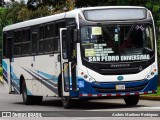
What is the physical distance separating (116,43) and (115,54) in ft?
1.08

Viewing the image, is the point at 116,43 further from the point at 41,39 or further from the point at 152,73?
the point at 41,39

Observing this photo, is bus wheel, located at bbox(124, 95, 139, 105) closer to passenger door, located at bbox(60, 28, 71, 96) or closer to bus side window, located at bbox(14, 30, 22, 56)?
passenger door, located at bbox(60, 28, 71, 96)

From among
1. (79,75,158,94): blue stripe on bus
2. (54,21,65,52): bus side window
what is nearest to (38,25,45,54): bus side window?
(54,21,65,52): bus side window

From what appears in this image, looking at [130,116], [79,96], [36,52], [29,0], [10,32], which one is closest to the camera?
[130,116]

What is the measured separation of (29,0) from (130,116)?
905 inches

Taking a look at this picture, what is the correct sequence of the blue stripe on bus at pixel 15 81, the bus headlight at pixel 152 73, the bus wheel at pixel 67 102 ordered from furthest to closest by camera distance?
the blue stripe on bus at pixel 15 81 < the bus wheel at pixel 67 102 < the bus headlight at pixel 152 73

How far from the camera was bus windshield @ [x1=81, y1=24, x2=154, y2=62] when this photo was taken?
67.2ft

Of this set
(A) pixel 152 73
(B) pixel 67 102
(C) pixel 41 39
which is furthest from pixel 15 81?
(A) pixel 152 73

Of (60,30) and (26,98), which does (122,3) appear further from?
(60,30)

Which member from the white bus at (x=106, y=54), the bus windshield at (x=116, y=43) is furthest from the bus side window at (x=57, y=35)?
the bus windshield at (x=116, y=43)

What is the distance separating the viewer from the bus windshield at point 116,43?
20469 millimetres

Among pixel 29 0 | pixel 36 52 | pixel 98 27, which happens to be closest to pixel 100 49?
pixel 98 27

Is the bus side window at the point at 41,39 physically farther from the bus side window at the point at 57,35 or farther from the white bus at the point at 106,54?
the white bus at the point at 106,54

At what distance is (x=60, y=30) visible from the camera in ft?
71.2
